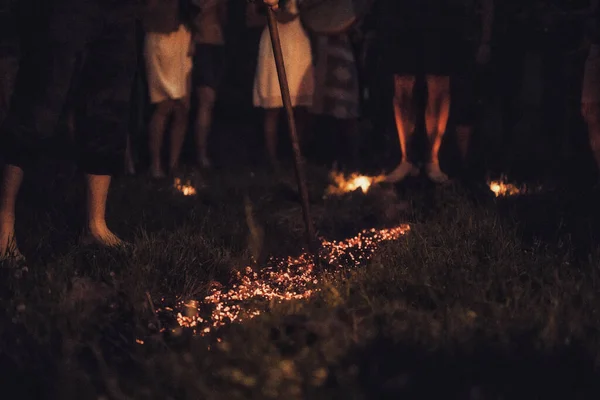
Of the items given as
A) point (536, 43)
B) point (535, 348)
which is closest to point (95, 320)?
point (535, 348)

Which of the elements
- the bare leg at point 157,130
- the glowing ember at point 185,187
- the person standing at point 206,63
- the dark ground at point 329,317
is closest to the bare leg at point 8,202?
the dark ground at point 329,317

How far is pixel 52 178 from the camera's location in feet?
18.3

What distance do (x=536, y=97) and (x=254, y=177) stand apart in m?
3.34

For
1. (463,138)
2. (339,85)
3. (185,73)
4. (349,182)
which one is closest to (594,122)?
(463,138)

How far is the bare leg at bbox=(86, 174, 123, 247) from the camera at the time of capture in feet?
14.8

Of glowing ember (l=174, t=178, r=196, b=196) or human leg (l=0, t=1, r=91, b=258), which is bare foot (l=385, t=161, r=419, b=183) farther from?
human leg (l=0, t=1, r=91, b=258)

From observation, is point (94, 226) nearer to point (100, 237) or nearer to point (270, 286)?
point (100, 237)

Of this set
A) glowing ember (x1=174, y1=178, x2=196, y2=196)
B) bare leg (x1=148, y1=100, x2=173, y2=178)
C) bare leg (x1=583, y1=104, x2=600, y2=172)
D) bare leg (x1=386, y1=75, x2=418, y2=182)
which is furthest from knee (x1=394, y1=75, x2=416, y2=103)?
bare leg (x1=148, y1=100, x2=173, y2=178)

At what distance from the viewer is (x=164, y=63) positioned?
725 cm

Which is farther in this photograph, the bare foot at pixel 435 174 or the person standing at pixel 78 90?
the bare foot at pixel 435 174

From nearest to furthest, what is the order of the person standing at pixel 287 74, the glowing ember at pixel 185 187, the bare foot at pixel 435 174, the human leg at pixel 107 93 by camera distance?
the human leg at pixel 107 93 → the glowing ember at pixel 185 187 → the bare foot at pixel 435 174 → the person standing at pixel 287 74

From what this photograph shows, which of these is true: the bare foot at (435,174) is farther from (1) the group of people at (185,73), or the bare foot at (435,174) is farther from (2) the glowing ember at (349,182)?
(2) the glowing ember at (349,182)

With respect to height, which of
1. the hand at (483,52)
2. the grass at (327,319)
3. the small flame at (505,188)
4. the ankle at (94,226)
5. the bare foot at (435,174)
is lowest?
the bare foot at (435,174)

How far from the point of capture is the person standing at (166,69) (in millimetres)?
7172
